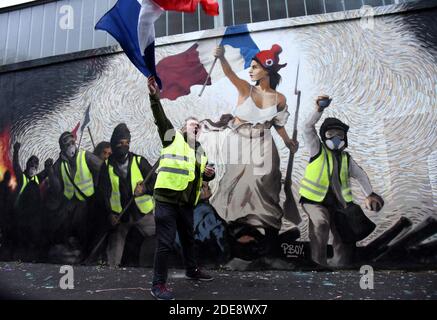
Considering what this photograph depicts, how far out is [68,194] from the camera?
209 inches

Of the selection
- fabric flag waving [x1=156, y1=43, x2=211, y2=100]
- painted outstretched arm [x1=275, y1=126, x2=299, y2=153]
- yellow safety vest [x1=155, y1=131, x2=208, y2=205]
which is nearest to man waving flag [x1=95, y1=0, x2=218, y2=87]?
yellow safety vest [x1=155, y1=131, x2=208, y2=205]

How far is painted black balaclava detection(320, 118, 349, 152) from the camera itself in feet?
14.4

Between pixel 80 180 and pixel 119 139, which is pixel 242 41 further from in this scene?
pixel 80 180

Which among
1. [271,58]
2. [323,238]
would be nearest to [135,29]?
[271,58]

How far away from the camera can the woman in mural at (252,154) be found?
4414 millimetres

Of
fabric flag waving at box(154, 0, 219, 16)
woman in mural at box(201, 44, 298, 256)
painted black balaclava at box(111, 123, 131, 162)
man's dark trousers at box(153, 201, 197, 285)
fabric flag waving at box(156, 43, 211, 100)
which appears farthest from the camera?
painted black balaclava at box(111, 123, 131, 162)

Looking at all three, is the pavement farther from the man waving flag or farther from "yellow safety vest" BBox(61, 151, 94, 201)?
the man waving flag

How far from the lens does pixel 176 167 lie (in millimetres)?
3168

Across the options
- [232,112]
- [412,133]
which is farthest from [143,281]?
[412,133]

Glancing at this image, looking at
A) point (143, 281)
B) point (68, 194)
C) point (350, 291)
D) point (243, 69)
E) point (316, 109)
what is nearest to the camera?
point (350, 291)

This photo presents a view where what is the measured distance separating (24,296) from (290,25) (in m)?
4.93

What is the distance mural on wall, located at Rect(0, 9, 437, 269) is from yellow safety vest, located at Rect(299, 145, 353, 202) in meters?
0.07

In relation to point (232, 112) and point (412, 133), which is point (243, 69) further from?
point (412, 133)

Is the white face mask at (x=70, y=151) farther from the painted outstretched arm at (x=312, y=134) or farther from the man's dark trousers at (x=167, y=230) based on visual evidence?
the painted outstretched arm at (x=312, y=134)
